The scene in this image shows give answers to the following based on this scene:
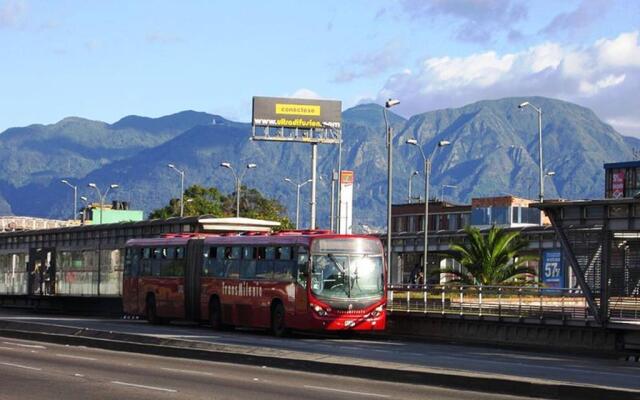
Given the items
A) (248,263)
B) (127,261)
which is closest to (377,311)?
(248,263)

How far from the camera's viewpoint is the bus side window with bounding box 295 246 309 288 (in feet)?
126

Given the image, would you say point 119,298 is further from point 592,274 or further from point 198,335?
point 592,274

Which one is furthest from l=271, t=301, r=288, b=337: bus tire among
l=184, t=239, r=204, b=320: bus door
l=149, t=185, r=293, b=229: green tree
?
l=149, t=185, r=293, b=229: green tree

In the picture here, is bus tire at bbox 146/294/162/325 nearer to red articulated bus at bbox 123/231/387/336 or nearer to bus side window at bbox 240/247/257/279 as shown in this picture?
red articulated bus at bbox 123/231/387/336

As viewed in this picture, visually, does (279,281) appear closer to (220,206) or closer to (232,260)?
(232,260)

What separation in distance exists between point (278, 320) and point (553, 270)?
45.2 metres

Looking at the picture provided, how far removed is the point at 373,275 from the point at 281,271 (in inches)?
110

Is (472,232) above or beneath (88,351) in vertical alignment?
above

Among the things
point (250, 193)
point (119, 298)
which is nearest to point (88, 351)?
point (119, 298)

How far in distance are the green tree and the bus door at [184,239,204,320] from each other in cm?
8313

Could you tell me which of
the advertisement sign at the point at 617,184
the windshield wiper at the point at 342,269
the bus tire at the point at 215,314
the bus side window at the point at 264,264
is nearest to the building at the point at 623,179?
the advertisement sign at the point at 617,184

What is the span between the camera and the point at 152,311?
48.2 meters

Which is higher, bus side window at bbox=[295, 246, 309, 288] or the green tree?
the green tree

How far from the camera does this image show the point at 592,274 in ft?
115
